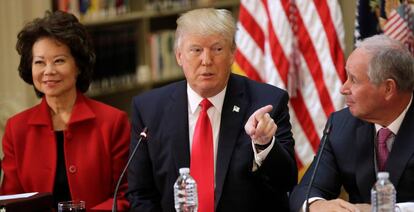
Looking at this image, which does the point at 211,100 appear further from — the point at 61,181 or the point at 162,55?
the point at 162,55

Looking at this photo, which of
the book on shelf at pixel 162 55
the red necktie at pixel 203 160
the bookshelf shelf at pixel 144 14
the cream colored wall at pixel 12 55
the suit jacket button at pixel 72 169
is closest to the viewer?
the red necktie at pixel 203 160

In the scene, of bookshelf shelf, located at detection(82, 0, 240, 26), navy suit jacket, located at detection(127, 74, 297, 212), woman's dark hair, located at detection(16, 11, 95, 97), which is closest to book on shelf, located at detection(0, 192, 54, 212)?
navy suit jacket, located at detection(127, 74, 297, 212)

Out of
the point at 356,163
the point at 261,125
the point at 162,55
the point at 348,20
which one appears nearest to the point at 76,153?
the point at 261,125

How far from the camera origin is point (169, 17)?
658cm

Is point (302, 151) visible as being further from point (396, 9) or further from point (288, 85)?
point (396, 9)

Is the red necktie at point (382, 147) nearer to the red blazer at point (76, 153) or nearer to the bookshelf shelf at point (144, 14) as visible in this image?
the red blazer at point (76, 153)

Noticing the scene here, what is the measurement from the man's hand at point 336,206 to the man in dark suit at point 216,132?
7.9 inches

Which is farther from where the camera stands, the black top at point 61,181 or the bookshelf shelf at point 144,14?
the bookshelf shelf at point 144,14

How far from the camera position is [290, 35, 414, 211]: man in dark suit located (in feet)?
10.5

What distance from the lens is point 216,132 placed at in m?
3.45

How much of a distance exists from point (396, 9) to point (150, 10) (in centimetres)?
227

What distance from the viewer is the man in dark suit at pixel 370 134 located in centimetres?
321

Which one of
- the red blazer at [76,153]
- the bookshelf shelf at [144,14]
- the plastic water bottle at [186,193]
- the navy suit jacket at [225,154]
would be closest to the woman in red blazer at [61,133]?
the red blazer at [76,153]

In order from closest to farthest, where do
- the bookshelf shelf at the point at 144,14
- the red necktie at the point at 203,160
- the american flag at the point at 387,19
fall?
the red necktie at the point at 203,160, the american flag at the point at 387,19, the bookshelf shelf at the point at 144,14
